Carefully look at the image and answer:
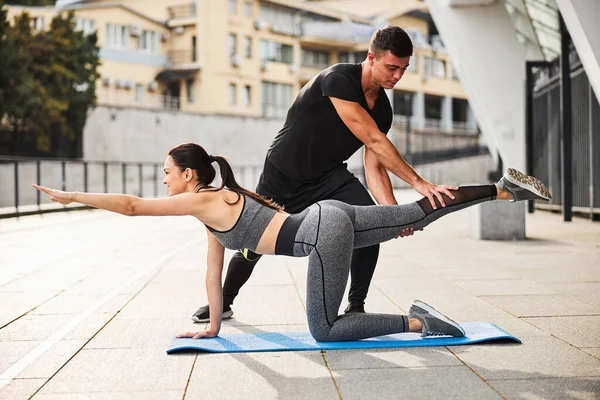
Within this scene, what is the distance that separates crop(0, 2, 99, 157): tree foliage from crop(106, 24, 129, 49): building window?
372 inches

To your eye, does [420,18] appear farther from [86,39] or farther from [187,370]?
[187,370]

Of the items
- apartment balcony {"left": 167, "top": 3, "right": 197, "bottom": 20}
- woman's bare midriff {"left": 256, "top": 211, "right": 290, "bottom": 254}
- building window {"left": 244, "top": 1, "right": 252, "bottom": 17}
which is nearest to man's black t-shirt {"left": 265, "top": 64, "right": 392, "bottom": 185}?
woman's bare midriff {"left": 256, "top": 211, "right": 290, "bottom": 254}

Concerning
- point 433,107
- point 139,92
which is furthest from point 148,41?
point 433,107

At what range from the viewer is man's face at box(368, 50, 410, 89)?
4.89m

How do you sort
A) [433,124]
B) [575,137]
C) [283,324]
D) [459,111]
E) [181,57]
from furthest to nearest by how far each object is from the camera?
[459,111] < [433,124] < [181,57] < [575,137] < [283,324]

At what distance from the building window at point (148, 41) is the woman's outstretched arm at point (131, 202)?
48752mm

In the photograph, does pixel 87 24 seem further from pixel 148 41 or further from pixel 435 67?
pixel 435 67

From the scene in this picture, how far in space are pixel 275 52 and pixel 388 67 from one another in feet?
174

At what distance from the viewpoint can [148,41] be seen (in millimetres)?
52125

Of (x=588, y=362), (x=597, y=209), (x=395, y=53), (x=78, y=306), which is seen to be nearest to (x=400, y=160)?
(x=395, y=53)

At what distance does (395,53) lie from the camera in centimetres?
486

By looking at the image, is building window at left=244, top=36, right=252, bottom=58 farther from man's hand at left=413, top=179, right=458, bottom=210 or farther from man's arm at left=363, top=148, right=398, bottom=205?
man's hand at left=413, top=179, right=458, bottom=210

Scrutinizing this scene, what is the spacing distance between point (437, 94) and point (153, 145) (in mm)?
27725

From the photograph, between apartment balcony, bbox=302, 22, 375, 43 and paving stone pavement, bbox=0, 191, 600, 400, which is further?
apartment balcony, bbox=302, 22, 375, 43
